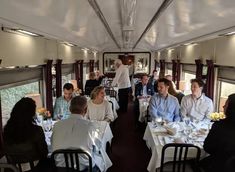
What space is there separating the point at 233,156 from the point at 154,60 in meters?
11.4

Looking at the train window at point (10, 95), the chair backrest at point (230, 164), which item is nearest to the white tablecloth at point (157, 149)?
the chair backrest at point (230, 164)

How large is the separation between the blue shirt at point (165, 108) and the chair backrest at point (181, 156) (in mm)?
1251

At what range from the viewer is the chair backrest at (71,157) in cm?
222

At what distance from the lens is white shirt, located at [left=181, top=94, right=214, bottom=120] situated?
388cm

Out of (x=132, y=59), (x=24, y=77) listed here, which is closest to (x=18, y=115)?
(x=24, y=77)

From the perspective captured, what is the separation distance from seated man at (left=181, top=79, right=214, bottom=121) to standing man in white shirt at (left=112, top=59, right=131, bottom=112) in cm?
339

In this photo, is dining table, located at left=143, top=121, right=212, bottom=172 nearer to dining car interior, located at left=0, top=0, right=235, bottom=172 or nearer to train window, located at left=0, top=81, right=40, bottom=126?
dining car interior, located at left=0, top=0, right=235, bottom=172

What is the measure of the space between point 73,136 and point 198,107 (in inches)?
94.0

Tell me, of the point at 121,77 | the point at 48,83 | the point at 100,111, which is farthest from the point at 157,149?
the point at 121,77

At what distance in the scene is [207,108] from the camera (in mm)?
3887

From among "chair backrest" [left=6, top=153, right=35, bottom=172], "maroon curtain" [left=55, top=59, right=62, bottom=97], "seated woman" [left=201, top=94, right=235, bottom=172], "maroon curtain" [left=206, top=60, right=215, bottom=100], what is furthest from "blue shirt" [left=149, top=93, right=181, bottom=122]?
"maroon curtain" [left=55, top=59, right=62, bottom=97]

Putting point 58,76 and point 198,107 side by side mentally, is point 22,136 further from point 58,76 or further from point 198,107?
point 58,76

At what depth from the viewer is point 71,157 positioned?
89.8 inches

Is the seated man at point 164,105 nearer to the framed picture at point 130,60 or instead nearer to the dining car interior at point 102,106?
the dining car interior at point 102,106
